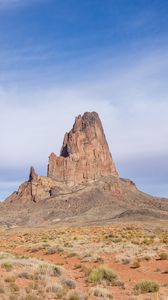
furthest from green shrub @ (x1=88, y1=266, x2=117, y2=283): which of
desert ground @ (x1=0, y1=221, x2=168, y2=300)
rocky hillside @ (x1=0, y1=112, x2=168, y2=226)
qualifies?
rocky hillside @ (x1=0, y1=112, x2=168, y2=226)

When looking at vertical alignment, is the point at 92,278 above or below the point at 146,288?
above

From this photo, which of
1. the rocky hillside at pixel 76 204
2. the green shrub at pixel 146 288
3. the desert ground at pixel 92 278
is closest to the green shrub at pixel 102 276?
the desert ground at pixel 92 278

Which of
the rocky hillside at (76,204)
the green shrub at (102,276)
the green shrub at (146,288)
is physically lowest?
the green shrub at (146,288)

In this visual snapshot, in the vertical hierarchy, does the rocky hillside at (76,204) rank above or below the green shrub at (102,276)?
above

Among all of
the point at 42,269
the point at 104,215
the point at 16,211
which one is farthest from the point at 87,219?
the point at 42,269

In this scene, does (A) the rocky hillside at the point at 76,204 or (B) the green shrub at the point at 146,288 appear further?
(A) the rocky hillside at the point at 76,204

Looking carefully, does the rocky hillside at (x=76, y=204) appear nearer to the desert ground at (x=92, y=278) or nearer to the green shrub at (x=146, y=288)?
the desert ground at (x=92, y=278)

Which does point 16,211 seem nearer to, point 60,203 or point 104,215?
point 60,203

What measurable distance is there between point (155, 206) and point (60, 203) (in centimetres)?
3635

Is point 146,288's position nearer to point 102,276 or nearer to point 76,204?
point 102,276

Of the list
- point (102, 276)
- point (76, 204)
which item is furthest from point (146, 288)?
point (76, 204)

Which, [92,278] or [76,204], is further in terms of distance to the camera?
[76,204]

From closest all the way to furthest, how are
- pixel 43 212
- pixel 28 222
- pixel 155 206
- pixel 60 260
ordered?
pixel 60 260 < pixel 28 222 < pixel 43 212 < pixel 155 206

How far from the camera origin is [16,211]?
170000mm
